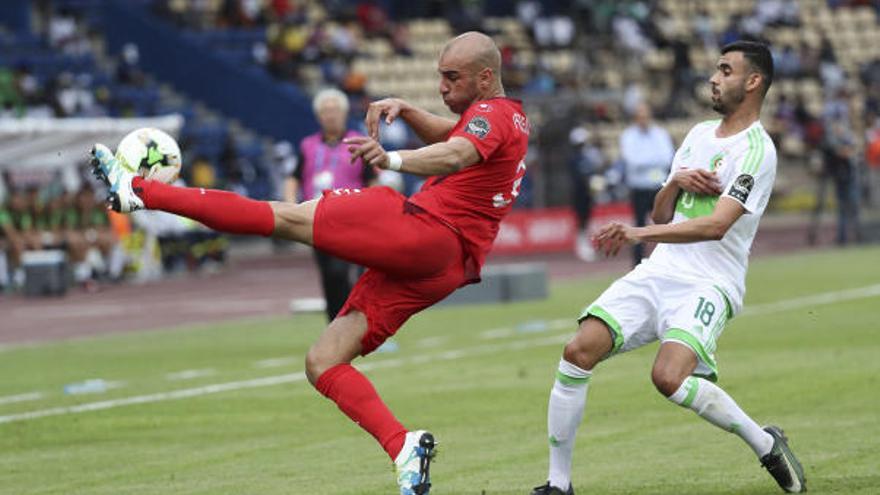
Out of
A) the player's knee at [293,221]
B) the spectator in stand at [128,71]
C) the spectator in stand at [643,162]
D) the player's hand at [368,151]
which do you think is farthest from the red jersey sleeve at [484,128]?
the spectator in stand at [128,71]

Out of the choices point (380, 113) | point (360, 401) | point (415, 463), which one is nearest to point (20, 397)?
point (360, 401)

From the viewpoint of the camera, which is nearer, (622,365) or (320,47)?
(622,365)

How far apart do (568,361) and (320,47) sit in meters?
34.2

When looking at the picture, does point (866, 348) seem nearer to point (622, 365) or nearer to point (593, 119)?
point (622, 365)

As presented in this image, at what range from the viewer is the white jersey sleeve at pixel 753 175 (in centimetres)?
934

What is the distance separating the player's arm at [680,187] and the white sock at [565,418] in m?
0.93

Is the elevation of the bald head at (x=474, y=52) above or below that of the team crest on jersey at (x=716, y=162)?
above

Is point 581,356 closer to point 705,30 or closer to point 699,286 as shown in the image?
point 699,286

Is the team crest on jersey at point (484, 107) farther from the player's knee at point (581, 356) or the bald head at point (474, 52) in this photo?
the player's knee at point (581, 356)

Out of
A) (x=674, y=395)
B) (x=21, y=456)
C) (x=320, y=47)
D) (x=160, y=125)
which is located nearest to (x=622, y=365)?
(x=21, y=456)

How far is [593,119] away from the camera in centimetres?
4700

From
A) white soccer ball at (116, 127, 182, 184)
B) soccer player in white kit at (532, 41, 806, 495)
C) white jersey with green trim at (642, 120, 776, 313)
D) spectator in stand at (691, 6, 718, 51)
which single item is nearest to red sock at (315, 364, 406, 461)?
soccer player in white kit at (532, 41, 806, 495)

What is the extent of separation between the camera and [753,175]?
30.7ft

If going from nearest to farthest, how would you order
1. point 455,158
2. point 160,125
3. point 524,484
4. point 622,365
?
point 455,158
point 524,484
point 622,365
point 160,125
